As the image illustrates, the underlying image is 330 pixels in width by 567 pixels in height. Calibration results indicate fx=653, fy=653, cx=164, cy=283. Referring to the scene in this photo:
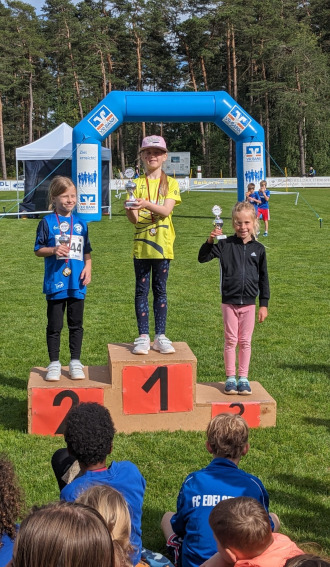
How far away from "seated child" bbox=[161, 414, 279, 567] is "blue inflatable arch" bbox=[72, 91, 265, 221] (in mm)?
15598

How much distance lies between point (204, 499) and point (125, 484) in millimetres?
382

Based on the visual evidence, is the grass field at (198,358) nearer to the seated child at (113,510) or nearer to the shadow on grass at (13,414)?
the shadow on grass at (13,414)

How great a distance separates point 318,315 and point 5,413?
196 inches

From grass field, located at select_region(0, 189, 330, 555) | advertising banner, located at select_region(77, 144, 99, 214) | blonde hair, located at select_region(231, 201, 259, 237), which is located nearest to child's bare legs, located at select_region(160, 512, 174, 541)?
grass field, located at select_region(0, 189, 330, 555)

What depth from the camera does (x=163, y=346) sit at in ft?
17.1

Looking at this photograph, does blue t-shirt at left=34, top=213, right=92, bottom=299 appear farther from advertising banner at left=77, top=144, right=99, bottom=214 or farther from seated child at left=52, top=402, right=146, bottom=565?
advertising banner at left=77, top=144, right=99, bottom=214

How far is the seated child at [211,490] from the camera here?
3006 mm

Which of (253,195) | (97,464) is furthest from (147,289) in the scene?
(253,195)

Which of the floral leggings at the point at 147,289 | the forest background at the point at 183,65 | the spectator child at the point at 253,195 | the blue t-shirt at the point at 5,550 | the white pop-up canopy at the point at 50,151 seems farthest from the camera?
the forest background at the point at 183,65

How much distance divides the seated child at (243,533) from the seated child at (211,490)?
0.80m

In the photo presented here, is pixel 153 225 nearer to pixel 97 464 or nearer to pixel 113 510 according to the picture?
pixel 97 464

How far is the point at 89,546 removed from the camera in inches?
58.4

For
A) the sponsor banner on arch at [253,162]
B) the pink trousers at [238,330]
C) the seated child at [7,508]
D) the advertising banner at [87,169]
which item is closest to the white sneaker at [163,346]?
the pink trousers at [238,330]

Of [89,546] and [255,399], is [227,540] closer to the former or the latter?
[89,546]
